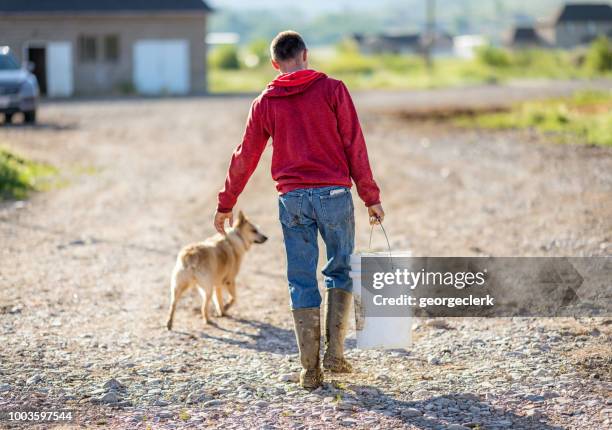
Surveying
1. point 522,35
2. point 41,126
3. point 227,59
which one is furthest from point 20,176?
point 522,35

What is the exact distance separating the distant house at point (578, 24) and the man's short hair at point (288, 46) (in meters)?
118

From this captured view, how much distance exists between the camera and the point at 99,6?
135 feet

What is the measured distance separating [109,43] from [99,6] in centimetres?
155

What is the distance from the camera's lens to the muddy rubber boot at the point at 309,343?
5.54 m

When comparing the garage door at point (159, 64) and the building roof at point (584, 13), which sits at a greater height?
the building roof at point (584, 13)

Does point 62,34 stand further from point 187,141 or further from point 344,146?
point 344,146

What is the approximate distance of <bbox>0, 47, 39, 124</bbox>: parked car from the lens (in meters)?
Result: 24.3

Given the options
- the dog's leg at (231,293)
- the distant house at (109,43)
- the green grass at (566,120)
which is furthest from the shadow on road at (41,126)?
the dog's leg at (231,293)

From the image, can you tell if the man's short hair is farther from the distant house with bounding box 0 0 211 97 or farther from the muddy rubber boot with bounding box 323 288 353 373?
the distant house with bounding box 0 0 211 97

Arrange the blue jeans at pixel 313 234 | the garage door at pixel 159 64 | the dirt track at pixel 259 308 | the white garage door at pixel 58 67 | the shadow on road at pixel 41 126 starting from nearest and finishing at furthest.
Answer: the dirt track at pixel 259 308, the blue jeans at pixel 313 234, the shadow on road at pixel 41 126, the white garage door at pixel 58 67, the garage door at pixel 159 64

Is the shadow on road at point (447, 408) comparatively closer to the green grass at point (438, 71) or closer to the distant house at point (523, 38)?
the green grass at point (438, 71)

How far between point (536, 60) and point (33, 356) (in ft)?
225

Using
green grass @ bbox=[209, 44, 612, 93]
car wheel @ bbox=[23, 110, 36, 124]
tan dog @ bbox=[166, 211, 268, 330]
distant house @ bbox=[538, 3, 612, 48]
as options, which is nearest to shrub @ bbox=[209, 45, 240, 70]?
green grass @ bbox=[209, 44, 612, 93]

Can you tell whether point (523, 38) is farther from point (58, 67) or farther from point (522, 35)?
point (58, 67)
